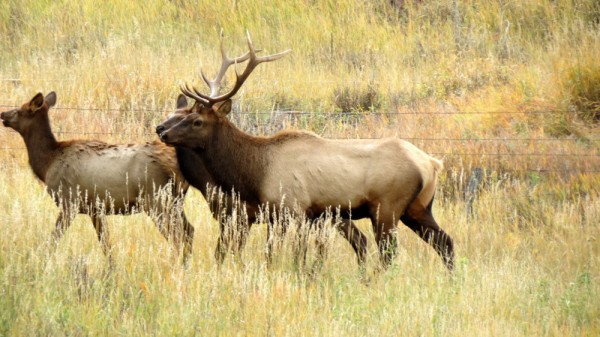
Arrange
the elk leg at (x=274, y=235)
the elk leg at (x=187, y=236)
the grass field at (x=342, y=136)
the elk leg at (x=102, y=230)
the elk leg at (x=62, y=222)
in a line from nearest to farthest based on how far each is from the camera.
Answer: the grass field at (x=342, y=136) < the elk leg at (x=274, y=235) < the elk leg at (x=62, y=222) < the elk leg at (x=102, y=230) < the elk leg at (x=187, y=236)

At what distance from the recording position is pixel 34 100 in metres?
10.4

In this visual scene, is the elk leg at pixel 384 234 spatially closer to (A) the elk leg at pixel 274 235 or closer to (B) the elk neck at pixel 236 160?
(A) the elk leg at pixel 274 235

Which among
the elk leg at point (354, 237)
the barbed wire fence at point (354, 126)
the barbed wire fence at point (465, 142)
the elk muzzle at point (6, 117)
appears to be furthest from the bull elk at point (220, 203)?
the barbed wire fence at point (354, 126)

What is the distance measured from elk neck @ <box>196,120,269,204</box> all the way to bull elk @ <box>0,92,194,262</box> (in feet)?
1.23

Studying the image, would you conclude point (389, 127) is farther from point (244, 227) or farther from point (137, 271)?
point (137, 271)

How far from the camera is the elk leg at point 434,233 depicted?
9.62 meters

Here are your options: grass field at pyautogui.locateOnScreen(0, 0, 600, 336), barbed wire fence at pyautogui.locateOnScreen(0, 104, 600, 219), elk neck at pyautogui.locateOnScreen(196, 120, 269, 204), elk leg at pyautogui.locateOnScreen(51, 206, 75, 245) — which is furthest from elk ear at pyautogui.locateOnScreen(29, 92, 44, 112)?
barbed wire fence at pyautogui.locateOnScreen(0, 104, 600, 219)

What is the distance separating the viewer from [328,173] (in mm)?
9375

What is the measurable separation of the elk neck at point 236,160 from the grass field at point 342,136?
652 mm

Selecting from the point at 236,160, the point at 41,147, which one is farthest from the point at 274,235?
the point at 41,147

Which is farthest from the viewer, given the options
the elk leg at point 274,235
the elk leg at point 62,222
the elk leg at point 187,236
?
the elk leg at point 187,236

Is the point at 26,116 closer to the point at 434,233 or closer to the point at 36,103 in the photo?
the point at 36,103

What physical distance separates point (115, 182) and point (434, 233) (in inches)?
121

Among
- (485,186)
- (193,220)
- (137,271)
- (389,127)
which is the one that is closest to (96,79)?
(389,127)
